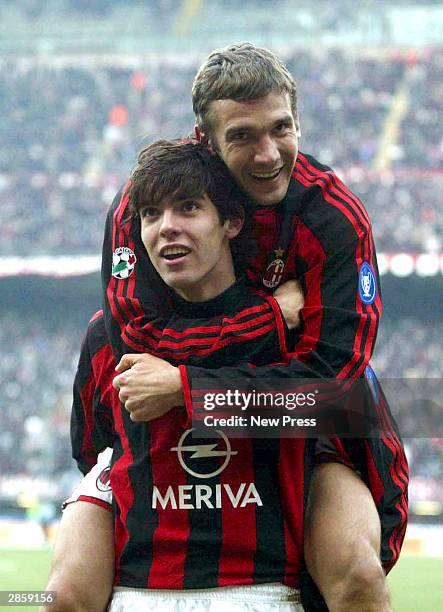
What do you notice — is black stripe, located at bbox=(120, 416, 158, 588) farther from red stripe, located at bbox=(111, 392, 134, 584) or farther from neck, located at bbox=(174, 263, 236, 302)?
neck, located at bbox=(174, 263, 236, 302)

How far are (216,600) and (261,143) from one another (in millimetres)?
1274

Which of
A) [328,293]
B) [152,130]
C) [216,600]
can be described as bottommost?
[216,600]

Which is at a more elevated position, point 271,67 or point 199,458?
point 271,67

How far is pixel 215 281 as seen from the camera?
3236 millimetres

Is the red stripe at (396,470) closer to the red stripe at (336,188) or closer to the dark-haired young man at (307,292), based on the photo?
the dark-haired young man at (307,292)

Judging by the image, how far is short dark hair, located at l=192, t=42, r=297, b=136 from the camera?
10.4ft

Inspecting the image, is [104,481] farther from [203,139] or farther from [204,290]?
[203,139]

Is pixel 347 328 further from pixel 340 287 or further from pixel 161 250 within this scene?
pixel 161 250

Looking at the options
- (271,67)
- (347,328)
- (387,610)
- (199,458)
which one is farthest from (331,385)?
(271,67)

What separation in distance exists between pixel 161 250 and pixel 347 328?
562 millimetres

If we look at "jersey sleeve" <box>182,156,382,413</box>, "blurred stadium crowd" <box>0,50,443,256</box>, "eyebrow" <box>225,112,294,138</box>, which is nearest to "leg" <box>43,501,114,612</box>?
"jersey sleeve" <box>182,156,382,413</box>

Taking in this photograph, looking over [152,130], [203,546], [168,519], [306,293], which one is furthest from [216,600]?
[152,130]

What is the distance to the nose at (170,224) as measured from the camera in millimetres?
3102

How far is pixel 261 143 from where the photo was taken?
3166 mm
